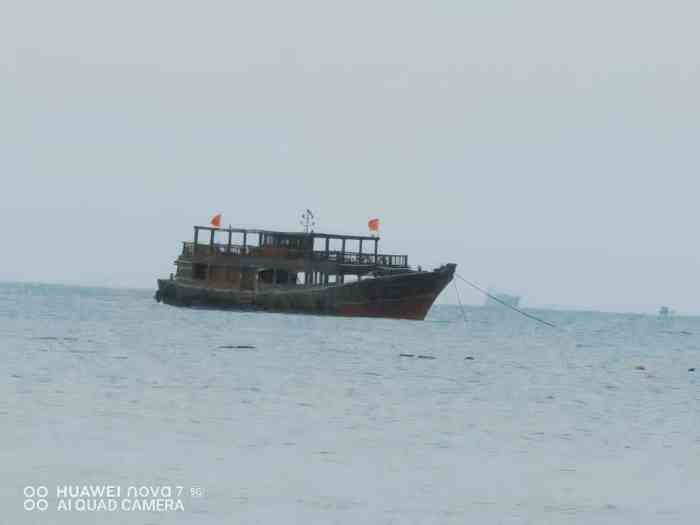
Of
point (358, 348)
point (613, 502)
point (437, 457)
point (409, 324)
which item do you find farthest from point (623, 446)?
point (409, 324)

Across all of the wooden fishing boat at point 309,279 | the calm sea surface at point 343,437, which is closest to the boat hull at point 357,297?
the wooden fishing boat at point 309,279

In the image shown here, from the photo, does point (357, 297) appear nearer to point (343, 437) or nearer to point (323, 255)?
point (323, 255)

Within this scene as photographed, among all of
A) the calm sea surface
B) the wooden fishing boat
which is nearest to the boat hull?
the wooden fishing boat

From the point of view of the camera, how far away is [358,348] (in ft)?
245

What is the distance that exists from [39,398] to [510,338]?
7325cm

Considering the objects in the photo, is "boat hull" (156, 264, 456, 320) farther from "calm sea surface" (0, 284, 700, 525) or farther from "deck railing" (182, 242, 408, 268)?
"calm sea surface" (0, 284, 700, 525)

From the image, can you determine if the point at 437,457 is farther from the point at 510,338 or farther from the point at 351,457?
the point at 510,338

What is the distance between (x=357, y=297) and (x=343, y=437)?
7045 cm

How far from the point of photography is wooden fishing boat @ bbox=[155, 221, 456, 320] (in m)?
104

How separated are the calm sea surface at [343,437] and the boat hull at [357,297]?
36.5 metres

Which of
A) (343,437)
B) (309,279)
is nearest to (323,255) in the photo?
(309,279)

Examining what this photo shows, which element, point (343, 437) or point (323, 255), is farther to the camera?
point (323, 255)

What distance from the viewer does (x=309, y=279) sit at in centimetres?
10538

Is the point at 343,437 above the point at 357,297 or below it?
below
